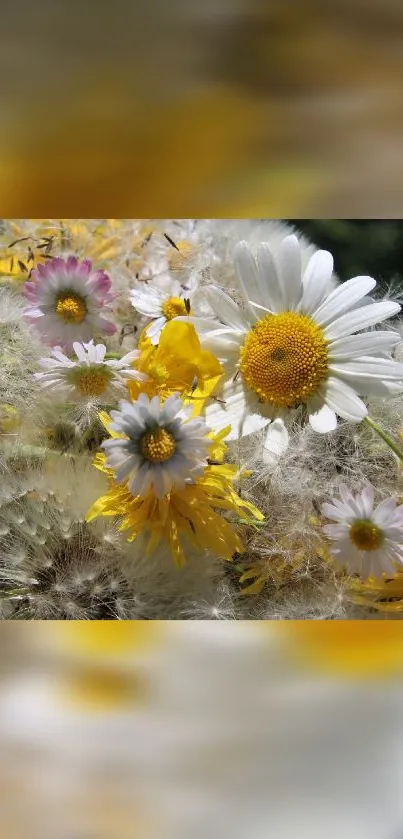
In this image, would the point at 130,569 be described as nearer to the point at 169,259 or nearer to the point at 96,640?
the point at 96,640

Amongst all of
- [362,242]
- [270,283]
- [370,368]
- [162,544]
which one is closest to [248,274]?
[270,283]

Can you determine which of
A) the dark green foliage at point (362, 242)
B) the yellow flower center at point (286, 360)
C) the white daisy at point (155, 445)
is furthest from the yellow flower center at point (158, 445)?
the dark green foliage at point (362, 242)

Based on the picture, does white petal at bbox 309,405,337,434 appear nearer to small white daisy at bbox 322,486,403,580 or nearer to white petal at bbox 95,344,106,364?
small white daisy at bbox 322,486,403,580

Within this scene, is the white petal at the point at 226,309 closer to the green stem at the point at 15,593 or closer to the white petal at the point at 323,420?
the white petal at the point at 323,420

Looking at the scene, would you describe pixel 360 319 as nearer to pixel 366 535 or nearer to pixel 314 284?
pixel 314 284

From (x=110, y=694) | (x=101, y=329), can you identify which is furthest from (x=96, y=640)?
(x=101, y=329)

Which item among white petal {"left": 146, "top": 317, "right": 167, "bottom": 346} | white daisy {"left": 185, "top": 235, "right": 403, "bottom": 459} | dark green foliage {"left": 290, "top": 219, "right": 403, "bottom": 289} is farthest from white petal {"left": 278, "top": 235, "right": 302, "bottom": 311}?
dark green foliage {"left": 290, "top": 219, "right": 403, "bottom": 289}
